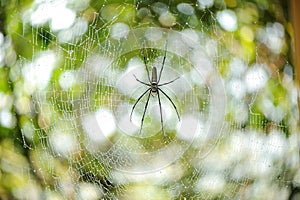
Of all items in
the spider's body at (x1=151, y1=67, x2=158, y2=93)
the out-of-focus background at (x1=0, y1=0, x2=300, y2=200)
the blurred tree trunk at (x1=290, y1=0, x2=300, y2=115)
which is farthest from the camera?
the spider's body at (x1=151, y1=67, x2=158, y2=93)

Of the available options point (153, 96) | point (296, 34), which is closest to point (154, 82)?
point (153, 96)

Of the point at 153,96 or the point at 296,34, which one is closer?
the point at 296,34

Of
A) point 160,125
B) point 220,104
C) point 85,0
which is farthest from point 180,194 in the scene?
point 85,0

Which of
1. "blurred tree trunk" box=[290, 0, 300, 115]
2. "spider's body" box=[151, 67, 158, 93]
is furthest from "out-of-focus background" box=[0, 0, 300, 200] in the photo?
"blurred tree trunk" box=[290, 0, 300, 115]

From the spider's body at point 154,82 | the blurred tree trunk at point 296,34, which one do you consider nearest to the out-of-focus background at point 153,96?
the spider's body at point 154,82

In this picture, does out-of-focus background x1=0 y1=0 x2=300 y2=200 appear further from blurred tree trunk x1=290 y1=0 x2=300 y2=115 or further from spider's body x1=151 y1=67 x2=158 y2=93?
blurred tree trunk x1=290 y1=0 x2=300 y2=115

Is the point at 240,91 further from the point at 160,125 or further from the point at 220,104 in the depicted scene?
the point at 160,125

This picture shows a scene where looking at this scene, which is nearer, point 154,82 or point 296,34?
point 296,34

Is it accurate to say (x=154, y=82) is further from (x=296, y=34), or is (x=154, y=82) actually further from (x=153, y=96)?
(x=296, y=34)

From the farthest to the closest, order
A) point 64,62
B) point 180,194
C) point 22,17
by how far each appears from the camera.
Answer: point 180,194 < point 64,62 < point 22,17
